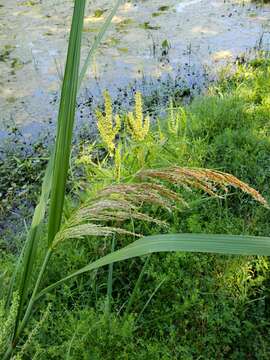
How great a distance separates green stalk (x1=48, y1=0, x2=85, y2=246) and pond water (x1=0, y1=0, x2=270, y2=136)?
2798 millimetres

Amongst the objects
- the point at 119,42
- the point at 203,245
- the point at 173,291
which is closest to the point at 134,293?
the point at 173,291

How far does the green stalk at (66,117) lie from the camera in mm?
1082

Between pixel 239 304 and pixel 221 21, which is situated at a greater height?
pixel 221 21

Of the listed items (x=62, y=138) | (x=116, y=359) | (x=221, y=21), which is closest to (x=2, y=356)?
(x=116, y=359)

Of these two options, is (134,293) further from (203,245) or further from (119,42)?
(119,42)

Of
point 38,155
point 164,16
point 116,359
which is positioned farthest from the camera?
point 164,16

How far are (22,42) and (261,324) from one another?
4.26 meters

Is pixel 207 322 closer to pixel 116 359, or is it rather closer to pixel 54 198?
pixel 116 359

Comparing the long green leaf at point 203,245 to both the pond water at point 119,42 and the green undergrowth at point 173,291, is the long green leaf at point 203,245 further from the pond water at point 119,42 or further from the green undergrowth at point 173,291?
the pond water at point 119,42

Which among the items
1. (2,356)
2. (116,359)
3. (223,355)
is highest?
(2,356)

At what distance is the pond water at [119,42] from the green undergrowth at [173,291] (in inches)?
69.6

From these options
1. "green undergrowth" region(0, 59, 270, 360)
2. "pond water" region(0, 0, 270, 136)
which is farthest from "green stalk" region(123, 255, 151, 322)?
"pond water" region(0, 0, 270, 136)

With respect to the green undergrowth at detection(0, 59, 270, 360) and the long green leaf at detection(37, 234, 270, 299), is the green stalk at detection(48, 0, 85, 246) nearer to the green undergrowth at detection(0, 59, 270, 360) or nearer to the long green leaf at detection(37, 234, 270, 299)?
the long green leaf at detection(37, 234, 270, 299)

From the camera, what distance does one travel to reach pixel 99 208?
105cm
